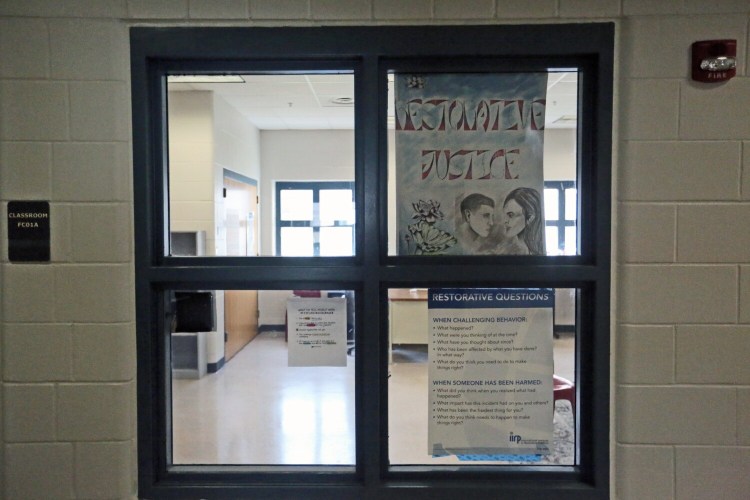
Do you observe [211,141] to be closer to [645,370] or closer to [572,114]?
[572,114]

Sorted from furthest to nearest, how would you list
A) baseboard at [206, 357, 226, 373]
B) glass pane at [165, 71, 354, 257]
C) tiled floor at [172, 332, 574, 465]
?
baseboard at [206, 357, 226, 373]
glass pane at [165, 71, 354, 257]
tiled floor at [172, 332, 574, 465]

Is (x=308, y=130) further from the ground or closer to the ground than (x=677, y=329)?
further from the ground

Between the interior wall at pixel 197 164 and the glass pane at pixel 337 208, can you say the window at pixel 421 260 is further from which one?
the interior wall at pixel 197 164

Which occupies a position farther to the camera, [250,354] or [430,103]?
[250,354]

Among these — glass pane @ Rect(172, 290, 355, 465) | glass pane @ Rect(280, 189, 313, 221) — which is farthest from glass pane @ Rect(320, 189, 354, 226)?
glass pane @ Rect(172, 290, 355, 465)

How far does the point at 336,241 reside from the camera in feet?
6.11

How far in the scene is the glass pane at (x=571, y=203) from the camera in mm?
1750

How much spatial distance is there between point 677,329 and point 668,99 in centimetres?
73

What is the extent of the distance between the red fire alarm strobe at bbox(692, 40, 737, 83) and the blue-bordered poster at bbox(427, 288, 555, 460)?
2.74 ft

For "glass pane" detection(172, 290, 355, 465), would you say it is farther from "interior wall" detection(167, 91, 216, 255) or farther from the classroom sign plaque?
"interior wall" detection(167, 91, 216, 255)

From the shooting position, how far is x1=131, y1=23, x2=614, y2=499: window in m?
1.66

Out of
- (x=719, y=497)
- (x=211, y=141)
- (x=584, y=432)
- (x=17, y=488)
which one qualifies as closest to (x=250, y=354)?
(x=211, y=141)

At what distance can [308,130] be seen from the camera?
19.2 feet

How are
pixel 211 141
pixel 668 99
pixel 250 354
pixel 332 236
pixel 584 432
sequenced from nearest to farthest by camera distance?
1. pixel 668 99
2. pixel 584 432
3. pixel 332 236
4. pixel 250 354
5. pixel 211 141
